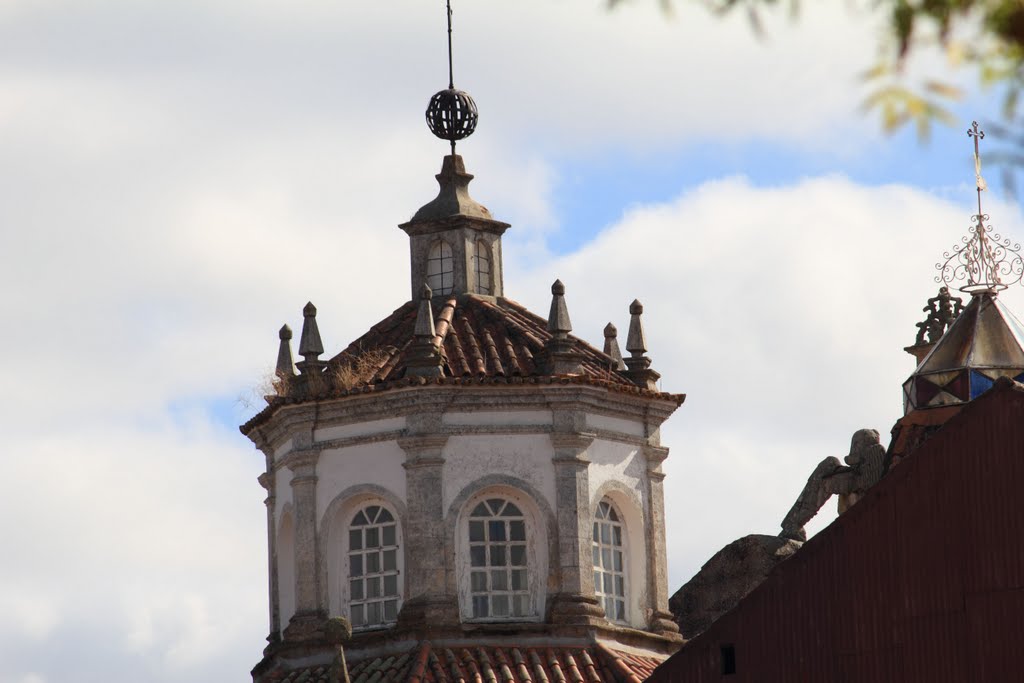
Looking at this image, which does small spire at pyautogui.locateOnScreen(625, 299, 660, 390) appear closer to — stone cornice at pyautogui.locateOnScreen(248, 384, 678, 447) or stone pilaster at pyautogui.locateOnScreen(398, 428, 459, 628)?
stone cornice at pyautogui.locateOnScreen(248, 384, 678, 447)

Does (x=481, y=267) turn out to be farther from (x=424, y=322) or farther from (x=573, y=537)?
(x=573, y=537)

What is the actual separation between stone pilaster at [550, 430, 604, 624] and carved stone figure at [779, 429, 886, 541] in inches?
136

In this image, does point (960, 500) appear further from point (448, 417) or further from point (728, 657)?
point (448, 417)

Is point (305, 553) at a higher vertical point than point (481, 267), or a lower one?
lower

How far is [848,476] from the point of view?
30.7 meters

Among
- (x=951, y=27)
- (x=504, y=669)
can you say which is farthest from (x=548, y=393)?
(x=951, y=27)

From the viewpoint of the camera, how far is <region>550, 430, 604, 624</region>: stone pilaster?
29406 millimetres

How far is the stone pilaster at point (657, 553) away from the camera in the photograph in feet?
99.7

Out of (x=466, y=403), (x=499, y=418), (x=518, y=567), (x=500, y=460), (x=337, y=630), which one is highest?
(x=466, y=403)

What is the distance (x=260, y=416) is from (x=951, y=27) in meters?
25.7

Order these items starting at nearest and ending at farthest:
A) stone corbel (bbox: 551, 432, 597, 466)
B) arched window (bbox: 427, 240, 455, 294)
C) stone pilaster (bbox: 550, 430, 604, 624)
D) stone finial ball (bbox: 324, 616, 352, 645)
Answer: stone finial ball (bbox: 324, 616, 352, 645), stone pilaster (bbox: 550, 430, 604, 624), stone corbel (bbox: 551, 432, 597, 466), arched window (bbox: 427, 240, 455, 294)

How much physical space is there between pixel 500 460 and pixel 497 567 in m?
1.44

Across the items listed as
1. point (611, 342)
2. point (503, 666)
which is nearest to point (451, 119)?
point (611, 342)

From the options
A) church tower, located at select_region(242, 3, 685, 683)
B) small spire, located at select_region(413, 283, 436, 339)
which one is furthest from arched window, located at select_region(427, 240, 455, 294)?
small spire, located at select_region(413, 283, 436, 339)
